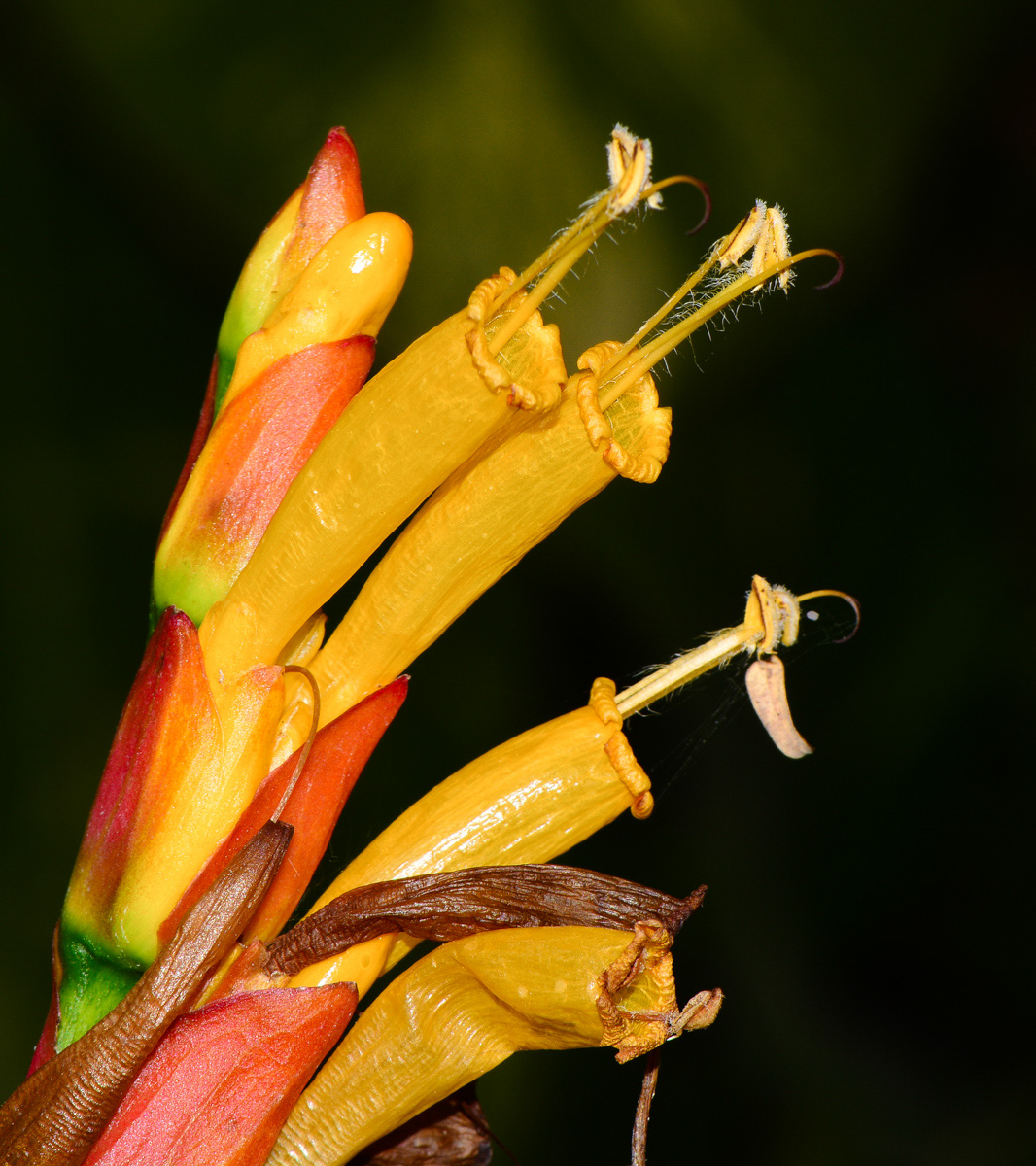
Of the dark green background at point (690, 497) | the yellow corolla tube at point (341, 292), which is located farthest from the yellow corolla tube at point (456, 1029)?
the dark green background at point (690, 497)

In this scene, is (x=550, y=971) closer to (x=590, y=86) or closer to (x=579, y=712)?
(x=579, y=712)

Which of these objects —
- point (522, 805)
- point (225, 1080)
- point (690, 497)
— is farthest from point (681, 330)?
point (690, 497)

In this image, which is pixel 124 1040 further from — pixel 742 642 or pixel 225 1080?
pixel 742 642

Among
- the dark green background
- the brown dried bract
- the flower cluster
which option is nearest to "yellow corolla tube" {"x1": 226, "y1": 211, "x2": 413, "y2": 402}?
the flower cluster

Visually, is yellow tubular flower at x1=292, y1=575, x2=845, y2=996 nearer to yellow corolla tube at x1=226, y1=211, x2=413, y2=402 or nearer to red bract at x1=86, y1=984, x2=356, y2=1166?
red bract at x1=86, y1=984, x2=356, y2=1166

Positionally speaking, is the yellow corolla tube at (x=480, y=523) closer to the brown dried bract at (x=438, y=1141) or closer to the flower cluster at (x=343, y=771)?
the flower cluster at (x=343, y=771)

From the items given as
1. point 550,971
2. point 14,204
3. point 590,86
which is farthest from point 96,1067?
point 590,86
